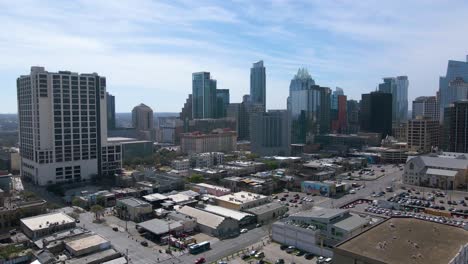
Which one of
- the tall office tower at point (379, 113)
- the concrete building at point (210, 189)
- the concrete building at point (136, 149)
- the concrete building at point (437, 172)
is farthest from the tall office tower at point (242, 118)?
the concrete building at point (210, 189)

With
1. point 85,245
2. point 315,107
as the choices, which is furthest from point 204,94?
point 85,245

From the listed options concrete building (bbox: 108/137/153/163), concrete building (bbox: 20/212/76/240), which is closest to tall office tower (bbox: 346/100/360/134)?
concrete building (bbox: 108/137/153/163)

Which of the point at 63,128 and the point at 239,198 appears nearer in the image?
Answer: the point at 239,198

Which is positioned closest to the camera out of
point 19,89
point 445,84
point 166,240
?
point 166,240

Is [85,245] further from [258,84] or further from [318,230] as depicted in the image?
[258,84]

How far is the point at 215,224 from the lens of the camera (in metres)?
32.0

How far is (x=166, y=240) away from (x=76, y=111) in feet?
106

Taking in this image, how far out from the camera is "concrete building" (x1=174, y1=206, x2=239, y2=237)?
31578 mm

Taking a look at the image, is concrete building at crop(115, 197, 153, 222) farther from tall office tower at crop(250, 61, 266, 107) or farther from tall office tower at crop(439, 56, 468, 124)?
tall office tower at crop(250, 61, 266, 107)

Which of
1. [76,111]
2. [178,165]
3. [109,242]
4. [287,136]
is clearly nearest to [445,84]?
[287,136]

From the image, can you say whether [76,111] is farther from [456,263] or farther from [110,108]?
[110,108]

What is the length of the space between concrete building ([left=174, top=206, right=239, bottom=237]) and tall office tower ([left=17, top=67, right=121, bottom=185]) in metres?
27.4

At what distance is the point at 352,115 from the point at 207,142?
75.1 metres

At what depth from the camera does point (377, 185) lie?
172ft
